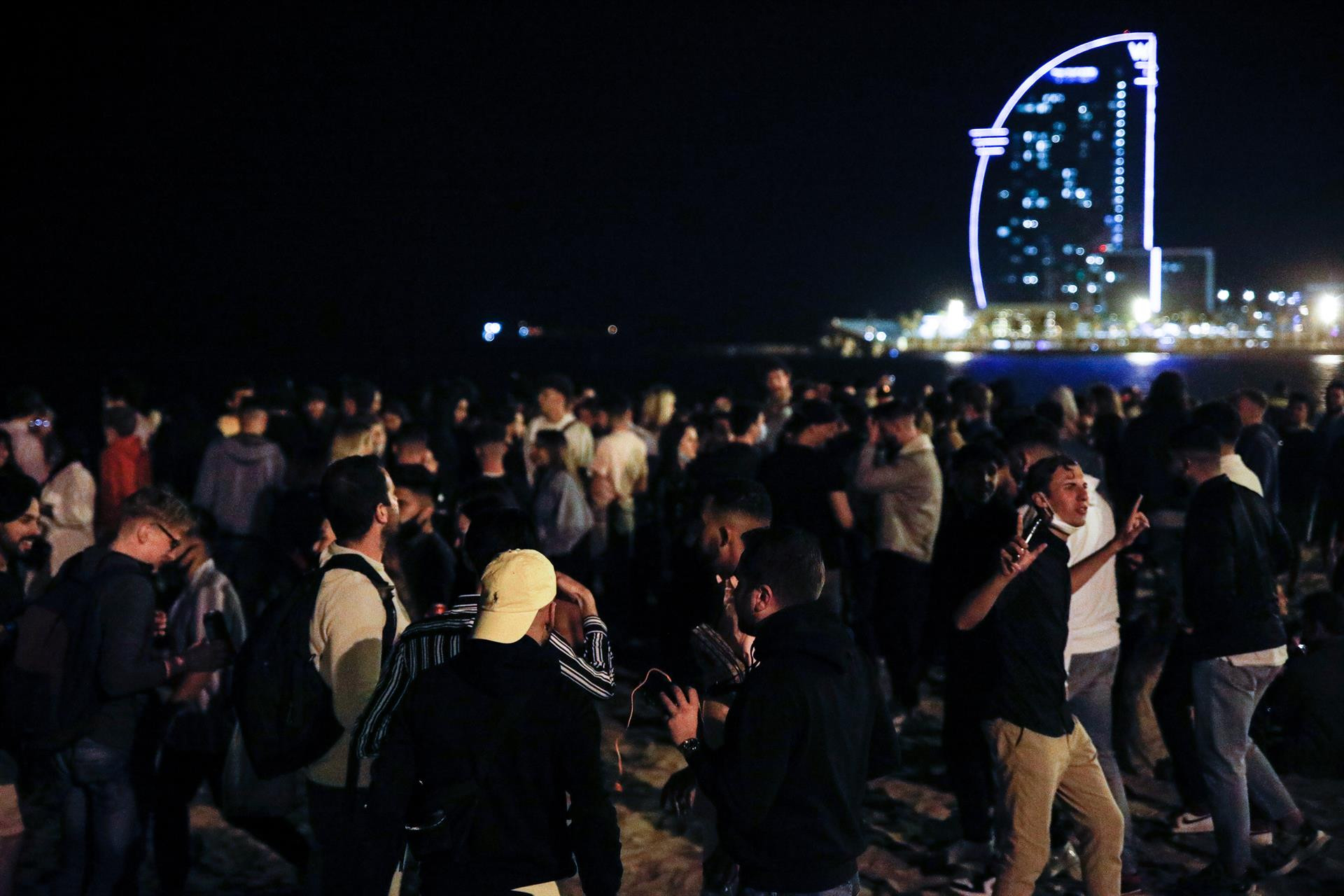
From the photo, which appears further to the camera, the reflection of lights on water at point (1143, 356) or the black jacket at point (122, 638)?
the reflection of lights on water at point (1143, 356)

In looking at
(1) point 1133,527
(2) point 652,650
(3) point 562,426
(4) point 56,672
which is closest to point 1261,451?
(2) point 652,650

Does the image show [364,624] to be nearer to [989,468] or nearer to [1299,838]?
[989,468]

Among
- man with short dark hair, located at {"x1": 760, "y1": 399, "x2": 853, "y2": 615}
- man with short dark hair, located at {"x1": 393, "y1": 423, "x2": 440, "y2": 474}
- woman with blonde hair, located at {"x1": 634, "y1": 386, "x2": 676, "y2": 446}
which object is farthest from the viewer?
woman with blonde hair, located at {"x1": 634, "y1": 386, "x2": 676, "y2": 446}

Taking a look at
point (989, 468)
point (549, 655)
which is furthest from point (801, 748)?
point (989, 468)

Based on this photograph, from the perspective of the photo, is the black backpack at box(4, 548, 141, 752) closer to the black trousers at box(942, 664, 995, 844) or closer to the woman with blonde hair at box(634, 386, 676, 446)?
the black trousers at box(942, 664, 995, 844)

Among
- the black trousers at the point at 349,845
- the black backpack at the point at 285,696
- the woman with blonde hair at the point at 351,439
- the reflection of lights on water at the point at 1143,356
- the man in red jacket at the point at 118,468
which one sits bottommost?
the black trousers at the point at 349,845

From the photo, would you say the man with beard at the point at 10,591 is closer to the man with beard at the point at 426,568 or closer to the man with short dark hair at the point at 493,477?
the man with beard at the point at 426,568

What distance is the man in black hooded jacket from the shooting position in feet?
8.53

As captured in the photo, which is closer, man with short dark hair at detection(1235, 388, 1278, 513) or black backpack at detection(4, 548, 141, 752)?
black backpack at detection(4, 548, 141, 752)

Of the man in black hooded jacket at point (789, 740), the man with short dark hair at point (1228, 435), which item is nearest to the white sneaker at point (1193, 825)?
the man with short dark hair at point (1228, 435)

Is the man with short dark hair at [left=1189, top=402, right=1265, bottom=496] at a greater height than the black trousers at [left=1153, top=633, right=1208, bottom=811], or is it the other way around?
the man with short dark hair at [left=1189, top=402, right=1265, bottom=496]

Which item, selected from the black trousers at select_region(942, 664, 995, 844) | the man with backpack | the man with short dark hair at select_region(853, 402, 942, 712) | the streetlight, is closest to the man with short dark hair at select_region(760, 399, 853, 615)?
the man with short dark hair at select_region(853, 402, 942, 712)

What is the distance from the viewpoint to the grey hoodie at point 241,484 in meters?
7.26

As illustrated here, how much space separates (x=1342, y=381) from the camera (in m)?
9.89
